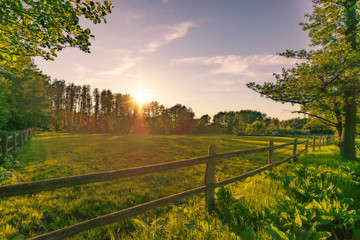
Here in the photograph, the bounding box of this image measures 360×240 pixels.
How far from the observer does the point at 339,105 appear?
9.12 meters

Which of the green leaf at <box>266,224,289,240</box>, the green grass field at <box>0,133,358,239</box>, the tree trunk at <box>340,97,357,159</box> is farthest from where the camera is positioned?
the tree trunk at <box>340,97,357,159</box>

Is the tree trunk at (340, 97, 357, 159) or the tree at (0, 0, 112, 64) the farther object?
the tree trunk at (340, 97, 357, 159)

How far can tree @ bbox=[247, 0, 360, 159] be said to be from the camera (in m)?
7.71

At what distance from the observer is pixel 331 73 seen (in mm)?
7777

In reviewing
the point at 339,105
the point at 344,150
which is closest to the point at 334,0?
the point at 339,105

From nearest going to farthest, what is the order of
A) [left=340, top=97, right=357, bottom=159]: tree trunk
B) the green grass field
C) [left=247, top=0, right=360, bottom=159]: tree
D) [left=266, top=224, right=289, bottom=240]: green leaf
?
[left=266, top=224, right=289, bottom=240]: green leaf
the green grass field
[left=247, top=0, right=360, bottom=159]: tree
[left=340, top=97, right=357, bottom=159]: tree trunk

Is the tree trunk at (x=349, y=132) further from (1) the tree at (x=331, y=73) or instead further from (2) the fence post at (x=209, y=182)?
(2) the fence post at (x=209, y=182)

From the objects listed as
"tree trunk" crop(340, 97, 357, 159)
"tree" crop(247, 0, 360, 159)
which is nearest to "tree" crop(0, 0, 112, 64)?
"tree" crop(247, 0, 360, 159)

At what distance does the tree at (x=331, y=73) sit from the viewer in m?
7.71

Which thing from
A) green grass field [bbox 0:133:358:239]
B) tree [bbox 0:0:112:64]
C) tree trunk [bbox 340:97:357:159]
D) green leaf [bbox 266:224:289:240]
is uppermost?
tree [bbox 0:0:112:64]

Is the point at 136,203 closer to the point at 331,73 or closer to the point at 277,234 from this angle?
the point at 277,234

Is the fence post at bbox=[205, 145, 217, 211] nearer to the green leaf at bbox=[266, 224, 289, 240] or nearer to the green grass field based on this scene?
the green grass field

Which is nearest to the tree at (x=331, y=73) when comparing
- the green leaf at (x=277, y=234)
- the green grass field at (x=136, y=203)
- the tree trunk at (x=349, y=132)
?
the tree trunk at (x=349, y=132)

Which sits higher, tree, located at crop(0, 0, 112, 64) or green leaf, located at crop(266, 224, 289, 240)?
tree, located at crop(0, 0, 112, 64)
